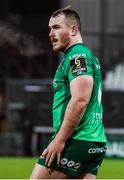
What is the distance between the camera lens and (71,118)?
191 inches

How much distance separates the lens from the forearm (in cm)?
486

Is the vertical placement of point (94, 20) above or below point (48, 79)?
above

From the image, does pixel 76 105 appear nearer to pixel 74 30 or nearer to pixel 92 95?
pixel 92 95

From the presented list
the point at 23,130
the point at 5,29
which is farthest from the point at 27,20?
the point at 23,130

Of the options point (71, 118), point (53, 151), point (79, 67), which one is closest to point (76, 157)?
point (53, 151)

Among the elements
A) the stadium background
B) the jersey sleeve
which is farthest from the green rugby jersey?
the stadium background

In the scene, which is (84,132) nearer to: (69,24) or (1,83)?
(69,24)

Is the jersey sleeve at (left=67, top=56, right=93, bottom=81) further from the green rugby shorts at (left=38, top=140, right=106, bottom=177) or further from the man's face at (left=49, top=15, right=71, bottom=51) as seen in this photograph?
the green rugby shorts at (left=38, top=140, right=106, bottom=177)

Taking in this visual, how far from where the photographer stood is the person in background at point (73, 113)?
4883 millimetres

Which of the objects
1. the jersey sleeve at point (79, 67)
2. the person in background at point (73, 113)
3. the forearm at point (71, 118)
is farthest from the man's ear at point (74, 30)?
the forearm at point (71, 118)

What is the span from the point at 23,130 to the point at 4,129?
2.15 feet

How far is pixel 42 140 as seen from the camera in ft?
52.6

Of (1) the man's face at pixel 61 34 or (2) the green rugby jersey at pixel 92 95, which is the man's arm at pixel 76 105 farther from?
(1) the man's face at pixel 61 34

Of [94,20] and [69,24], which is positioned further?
→ [94,20]
